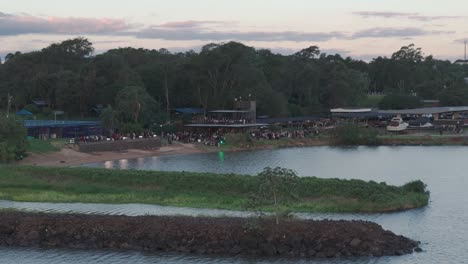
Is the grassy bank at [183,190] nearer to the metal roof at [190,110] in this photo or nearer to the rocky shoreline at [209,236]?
the rocky shoreline at [209,236]

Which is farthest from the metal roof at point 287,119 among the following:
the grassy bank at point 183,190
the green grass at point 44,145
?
the grassy bank at point 183,190

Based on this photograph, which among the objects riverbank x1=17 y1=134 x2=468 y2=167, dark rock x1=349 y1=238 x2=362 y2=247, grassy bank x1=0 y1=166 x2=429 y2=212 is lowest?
riverbank x1=17 y1=134 x2=468 y2=167

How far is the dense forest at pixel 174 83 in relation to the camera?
277 ft

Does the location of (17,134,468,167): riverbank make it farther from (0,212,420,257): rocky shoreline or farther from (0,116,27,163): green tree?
(0,212,420,257): rocky shoreline

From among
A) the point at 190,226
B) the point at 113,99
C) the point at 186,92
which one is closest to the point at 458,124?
the point at 186,92

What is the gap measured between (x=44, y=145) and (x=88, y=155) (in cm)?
385

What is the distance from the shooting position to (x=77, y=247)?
28.5 metres

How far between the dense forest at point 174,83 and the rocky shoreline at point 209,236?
137 feet

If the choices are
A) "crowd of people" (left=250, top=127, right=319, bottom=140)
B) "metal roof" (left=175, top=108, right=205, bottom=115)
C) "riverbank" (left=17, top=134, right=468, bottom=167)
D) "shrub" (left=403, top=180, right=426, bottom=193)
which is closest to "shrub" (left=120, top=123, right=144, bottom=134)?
"riverbank" (left=17, top=134, right=468, bottom=167)

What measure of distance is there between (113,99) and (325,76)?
35.9 metres

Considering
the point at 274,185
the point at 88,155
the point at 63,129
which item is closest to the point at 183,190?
the point at 274,185

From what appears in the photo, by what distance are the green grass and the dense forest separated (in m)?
7.79

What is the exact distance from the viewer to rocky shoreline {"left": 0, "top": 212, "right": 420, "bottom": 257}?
26.7 metres

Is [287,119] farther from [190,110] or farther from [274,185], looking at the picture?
[274,185]
